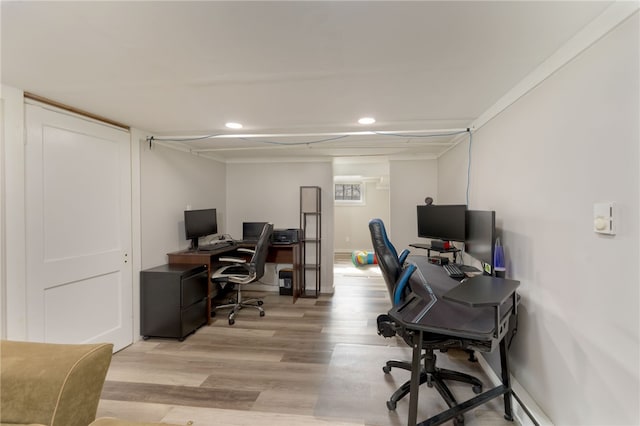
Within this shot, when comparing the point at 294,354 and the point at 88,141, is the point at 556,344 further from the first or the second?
the point at 88,141

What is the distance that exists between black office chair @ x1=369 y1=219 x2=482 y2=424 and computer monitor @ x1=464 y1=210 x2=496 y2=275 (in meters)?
0.62

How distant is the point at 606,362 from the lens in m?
1.18

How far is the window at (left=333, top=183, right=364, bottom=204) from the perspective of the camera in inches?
314

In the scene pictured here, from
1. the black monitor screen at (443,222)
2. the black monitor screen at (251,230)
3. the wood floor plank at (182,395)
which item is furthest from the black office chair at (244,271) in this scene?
the black monitor screen at (443,222)

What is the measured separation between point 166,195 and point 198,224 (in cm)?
57

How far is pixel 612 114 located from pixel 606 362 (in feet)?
3.48

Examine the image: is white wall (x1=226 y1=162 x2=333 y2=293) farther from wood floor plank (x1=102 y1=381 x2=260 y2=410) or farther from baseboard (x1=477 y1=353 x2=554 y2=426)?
baseboard (x1=477 y1=353 x2=554 y2=426)

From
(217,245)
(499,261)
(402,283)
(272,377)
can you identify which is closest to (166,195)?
(217,245)

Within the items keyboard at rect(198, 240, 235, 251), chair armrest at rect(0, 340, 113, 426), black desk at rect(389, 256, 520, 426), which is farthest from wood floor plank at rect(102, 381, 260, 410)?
keyboard at rect(198, 240, 235, 251)

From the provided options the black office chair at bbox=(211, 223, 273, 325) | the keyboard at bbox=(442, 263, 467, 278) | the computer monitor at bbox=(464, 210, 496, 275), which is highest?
the computer monitor at bbox=(464, 210, 496, 275)

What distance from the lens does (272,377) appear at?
226 cm

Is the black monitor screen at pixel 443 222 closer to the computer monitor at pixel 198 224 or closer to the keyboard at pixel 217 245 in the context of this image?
the keyboard at pixel 217 245

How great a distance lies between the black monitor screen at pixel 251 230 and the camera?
455 centimetres

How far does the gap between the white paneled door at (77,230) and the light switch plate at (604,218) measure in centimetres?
343
